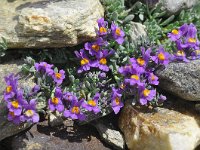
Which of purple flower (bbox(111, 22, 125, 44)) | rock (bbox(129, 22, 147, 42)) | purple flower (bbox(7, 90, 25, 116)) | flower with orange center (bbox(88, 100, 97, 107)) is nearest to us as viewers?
purple flower (bbox(7, 90, 25, 116))

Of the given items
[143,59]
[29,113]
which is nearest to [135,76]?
[143,59]

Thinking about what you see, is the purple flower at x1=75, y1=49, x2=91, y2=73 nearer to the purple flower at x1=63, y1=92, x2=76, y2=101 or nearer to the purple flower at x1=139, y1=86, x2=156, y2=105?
the purple flower at x1=63, y1=92, x2=76, y2=101

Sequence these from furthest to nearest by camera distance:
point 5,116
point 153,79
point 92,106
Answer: point 153,79 → point 92,106 → point 5,116

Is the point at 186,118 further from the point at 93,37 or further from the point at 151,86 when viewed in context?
the point at 93,37

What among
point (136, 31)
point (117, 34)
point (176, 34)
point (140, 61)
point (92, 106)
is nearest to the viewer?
point (92, 106)

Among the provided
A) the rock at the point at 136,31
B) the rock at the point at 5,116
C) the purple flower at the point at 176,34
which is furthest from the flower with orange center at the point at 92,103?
the purple flower at the point at 176,34

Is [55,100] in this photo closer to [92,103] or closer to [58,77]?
[58,77]

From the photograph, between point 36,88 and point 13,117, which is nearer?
point 13,117

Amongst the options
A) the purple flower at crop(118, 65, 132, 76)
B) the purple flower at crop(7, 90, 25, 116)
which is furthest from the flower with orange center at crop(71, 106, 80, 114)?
the purple flower at crop(118, 65, 132, 76)
